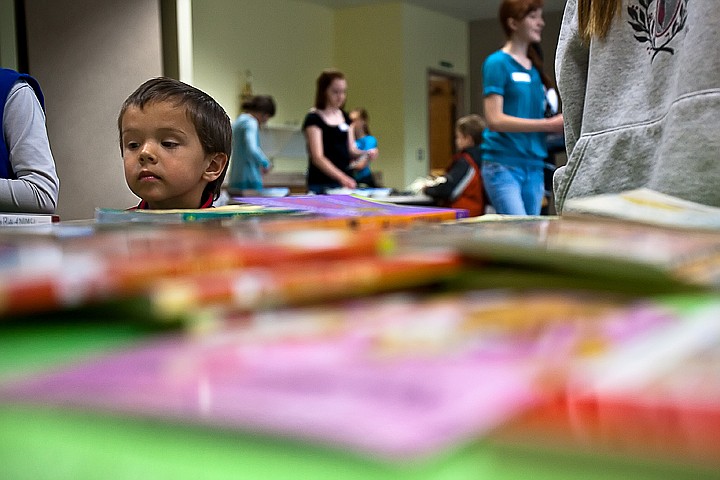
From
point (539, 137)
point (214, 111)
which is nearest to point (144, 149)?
point (214, 111)

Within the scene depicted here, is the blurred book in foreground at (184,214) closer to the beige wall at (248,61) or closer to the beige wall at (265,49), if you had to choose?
the beige wall at (248,61)

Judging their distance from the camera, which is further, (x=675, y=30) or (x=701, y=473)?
(x=675, y=30)

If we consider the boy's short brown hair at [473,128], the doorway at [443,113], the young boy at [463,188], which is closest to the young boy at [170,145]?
the young boy at [463,188]

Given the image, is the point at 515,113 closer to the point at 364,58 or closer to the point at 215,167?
the point at 215,167

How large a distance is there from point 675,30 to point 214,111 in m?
0.87

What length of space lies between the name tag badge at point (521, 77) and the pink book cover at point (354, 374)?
2.32m

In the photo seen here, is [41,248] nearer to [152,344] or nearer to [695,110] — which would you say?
[152,344]

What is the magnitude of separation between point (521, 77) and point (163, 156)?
1.54 meters

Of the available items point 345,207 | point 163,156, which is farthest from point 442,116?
point 345,207

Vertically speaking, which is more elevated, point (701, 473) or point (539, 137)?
point (539, 137)

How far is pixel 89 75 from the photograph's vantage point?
2898mm

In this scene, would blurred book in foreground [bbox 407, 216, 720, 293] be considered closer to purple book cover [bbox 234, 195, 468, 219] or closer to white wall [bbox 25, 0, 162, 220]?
purple book cover [bbox 234, 195, 468, 219]

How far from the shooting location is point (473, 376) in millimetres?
140

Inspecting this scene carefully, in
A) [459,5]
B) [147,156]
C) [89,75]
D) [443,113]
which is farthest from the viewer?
[443,113]
